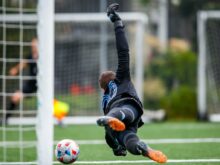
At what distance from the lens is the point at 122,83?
779cm

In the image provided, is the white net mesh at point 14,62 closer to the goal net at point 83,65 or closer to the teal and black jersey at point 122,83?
the goal net at point 83,65

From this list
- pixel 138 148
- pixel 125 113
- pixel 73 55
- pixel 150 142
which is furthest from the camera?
pixel 73 55

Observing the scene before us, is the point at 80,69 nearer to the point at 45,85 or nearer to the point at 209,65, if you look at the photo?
the point at 209,65

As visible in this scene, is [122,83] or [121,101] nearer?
[121,101]

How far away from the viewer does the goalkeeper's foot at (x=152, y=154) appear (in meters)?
6.89

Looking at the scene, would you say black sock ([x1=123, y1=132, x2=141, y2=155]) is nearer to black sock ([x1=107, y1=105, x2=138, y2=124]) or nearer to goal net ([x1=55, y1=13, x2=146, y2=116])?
black sock ([x1=107, y1=105, x2=138, y2=124])

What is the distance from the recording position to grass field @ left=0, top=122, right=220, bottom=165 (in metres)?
8.72

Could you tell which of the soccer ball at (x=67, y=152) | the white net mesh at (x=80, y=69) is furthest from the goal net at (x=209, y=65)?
the soccer ball at (x=67, y=152)

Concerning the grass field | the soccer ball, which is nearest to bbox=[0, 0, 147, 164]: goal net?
the grass field

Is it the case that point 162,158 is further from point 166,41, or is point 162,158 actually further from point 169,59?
point 166,41

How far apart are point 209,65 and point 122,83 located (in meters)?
10.2

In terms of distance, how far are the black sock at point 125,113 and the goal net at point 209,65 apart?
9.59 metres

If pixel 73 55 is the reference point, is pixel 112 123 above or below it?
below

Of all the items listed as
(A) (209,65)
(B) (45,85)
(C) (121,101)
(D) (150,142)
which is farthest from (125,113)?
(A) (209,65)
